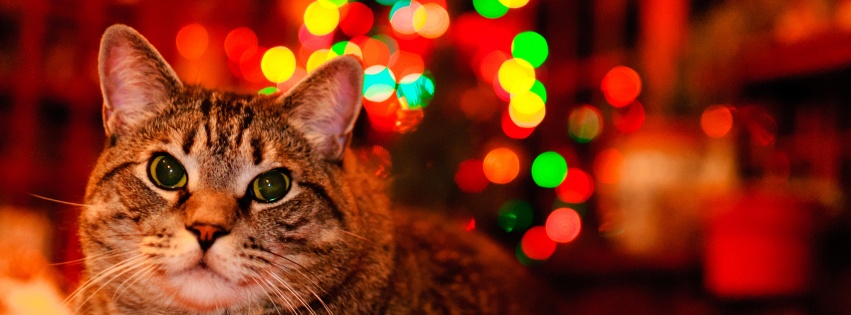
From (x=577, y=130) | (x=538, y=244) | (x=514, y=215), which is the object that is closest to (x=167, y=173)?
(x=514, y=215)

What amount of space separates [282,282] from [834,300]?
1.68m

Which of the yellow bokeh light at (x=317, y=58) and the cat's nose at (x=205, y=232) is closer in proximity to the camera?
the cat's nose at (x=205, y=232)

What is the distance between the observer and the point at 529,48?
2.76 meters

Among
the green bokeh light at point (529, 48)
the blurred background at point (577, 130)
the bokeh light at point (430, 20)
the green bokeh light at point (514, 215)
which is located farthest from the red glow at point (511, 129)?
the bokeh light at point (430, 20)

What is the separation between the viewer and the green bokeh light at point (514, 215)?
2125 mm

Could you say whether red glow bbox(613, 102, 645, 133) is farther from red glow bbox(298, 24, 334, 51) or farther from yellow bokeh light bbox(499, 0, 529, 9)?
red glow bbox(298, 24, 334, 51)

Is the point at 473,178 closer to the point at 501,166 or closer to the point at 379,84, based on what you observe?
the point at 501,166

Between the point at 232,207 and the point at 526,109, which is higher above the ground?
the point at 526,109

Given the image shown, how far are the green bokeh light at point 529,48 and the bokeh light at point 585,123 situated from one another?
37 cm

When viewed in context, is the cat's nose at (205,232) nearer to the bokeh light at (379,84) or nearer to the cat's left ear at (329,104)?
the cat's left ear at (329,104)

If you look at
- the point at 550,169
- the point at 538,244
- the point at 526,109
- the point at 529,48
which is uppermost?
the point at 529,48

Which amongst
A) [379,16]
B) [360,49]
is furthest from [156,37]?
[379,16]

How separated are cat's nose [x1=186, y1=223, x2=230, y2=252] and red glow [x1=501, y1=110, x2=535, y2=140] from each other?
1.99m

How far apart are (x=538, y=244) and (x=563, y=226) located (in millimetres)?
162
